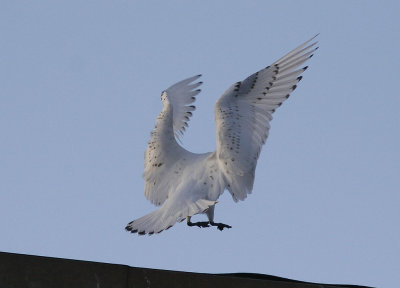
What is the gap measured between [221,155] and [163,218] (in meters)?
1.18

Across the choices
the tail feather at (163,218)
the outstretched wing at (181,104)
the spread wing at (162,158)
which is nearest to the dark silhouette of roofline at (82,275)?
the tail feather at (163,218)

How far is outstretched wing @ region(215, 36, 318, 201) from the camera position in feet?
35.7

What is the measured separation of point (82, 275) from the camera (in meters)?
5.90

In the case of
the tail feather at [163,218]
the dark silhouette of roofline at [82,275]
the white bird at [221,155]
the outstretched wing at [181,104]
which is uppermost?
the outstretched wing at [181,104]

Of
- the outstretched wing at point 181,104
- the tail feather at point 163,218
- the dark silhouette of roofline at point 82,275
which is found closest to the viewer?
the dark silhouette of roofline at point 82,275

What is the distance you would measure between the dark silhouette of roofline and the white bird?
3929 mm

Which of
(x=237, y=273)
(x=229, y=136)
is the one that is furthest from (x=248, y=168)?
(x=237, y=273)

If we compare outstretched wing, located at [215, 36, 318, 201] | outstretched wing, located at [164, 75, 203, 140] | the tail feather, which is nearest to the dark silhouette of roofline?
the tail feather

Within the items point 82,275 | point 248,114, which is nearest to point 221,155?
point 248,114

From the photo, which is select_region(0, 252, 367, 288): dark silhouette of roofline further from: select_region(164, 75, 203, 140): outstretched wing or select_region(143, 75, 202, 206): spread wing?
Result: select_region(164, 75, 203, 140): outstretched wing

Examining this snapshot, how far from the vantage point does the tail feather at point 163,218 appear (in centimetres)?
1006

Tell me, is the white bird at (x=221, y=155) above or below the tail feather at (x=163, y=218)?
above

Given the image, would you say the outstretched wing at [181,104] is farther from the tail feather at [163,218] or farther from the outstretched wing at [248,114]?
the tail feather at [163,218]

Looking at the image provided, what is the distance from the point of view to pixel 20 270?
→ 580 cm
